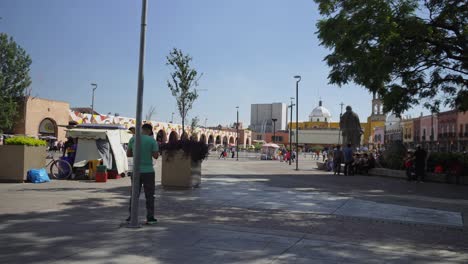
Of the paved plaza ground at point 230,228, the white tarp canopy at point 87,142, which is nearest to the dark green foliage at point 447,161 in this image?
the paved plaza ground at point 230,228

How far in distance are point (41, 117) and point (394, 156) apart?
124 ft

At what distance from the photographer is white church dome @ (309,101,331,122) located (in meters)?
138

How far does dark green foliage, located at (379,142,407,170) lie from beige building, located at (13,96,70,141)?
35727 mm

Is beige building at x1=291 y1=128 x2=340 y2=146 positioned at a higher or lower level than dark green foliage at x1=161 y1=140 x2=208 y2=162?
higher

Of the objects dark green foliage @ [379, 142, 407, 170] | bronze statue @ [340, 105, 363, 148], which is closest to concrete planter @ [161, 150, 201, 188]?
dark green foliage @ [379, 142, 407, 170]

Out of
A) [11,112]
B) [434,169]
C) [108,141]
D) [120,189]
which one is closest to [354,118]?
[434,169]

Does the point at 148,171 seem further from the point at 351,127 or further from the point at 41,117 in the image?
the point at 41,117

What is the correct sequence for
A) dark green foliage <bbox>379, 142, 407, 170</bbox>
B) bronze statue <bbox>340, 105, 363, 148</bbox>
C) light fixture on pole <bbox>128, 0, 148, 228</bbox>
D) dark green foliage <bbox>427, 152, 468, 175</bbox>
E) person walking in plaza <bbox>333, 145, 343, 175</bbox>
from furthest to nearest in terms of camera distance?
bronze statue <bbox>340, 105, 363, 148</bbox>, person walking in plaza <bbox>333, 145, 343, 175</bbox>, dark green foliage <bbox>379, 142, 407, 170</bbox>, dark green foliage <bbox>427, 152, 468, 175</bbox>, light fixture on pole <bbox>128, 0, 148, 228</bbox>

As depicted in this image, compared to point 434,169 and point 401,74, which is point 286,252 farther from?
point 434,169

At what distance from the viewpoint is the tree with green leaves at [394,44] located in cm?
1443

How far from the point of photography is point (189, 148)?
12586 mm

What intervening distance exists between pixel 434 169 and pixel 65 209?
15.5m

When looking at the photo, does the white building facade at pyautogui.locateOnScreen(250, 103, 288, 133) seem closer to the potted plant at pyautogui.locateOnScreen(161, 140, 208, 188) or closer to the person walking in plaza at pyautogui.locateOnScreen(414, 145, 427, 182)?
the person walking in plaza at pyautogui.locateOnScreen(414, 145, 427, 182)

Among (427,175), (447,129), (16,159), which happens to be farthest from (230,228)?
(447,129)
